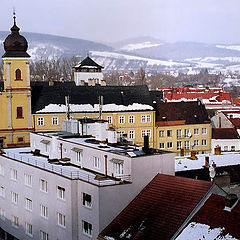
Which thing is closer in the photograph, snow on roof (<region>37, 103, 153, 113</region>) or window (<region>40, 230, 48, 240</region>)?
window (<region>40, 230, 48, 240</region>)

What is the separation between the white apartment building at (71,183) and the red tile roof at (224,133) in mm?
24644

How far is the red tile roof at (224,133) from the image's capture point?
52.9 m

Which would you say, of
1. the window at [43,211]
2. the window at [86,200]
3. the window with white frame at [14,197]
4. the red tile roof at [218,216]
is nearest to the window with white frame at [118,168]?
the window at [86,200]

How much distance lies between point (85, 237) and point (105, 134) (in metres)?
6.91

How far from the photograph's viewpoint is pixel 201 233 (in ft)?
63.4

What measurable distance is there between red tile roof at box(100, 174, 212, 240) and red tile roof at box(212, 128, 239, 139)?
1160 inches

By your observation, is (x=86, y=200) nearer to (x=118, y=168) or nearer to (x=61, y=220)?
(x=118, y=168)

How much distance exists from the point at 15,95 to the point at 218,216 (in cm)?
3503

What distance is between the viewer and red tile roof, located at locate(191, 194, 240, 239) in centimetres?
1894

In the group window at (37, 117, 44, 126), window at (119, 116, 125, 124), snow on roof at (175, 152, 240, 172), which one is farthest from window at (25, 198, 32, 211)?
window at (119, 116, 125, 124)

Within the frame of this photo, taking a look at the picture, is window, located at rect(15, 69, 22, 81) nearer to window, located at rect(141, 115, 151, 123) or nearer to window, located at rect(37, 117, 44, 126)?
window, located at rect(37, 117, 44, 126)

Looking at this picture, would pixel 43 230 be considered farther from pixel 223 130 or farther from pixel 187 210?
pixel 223 130

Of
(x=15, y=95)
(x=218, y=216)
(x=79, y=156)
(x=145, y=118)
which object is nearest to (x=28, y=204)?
(x=79, y=156)

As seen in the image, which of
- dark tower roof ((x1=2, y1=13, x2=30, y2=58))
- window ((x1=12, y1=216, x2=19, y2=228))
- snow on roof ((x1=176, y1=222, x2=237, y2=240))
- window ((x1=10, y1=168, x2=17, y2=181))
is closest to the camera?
snow on roof ((x1=176, y1=222, x2=237, y2=240))
